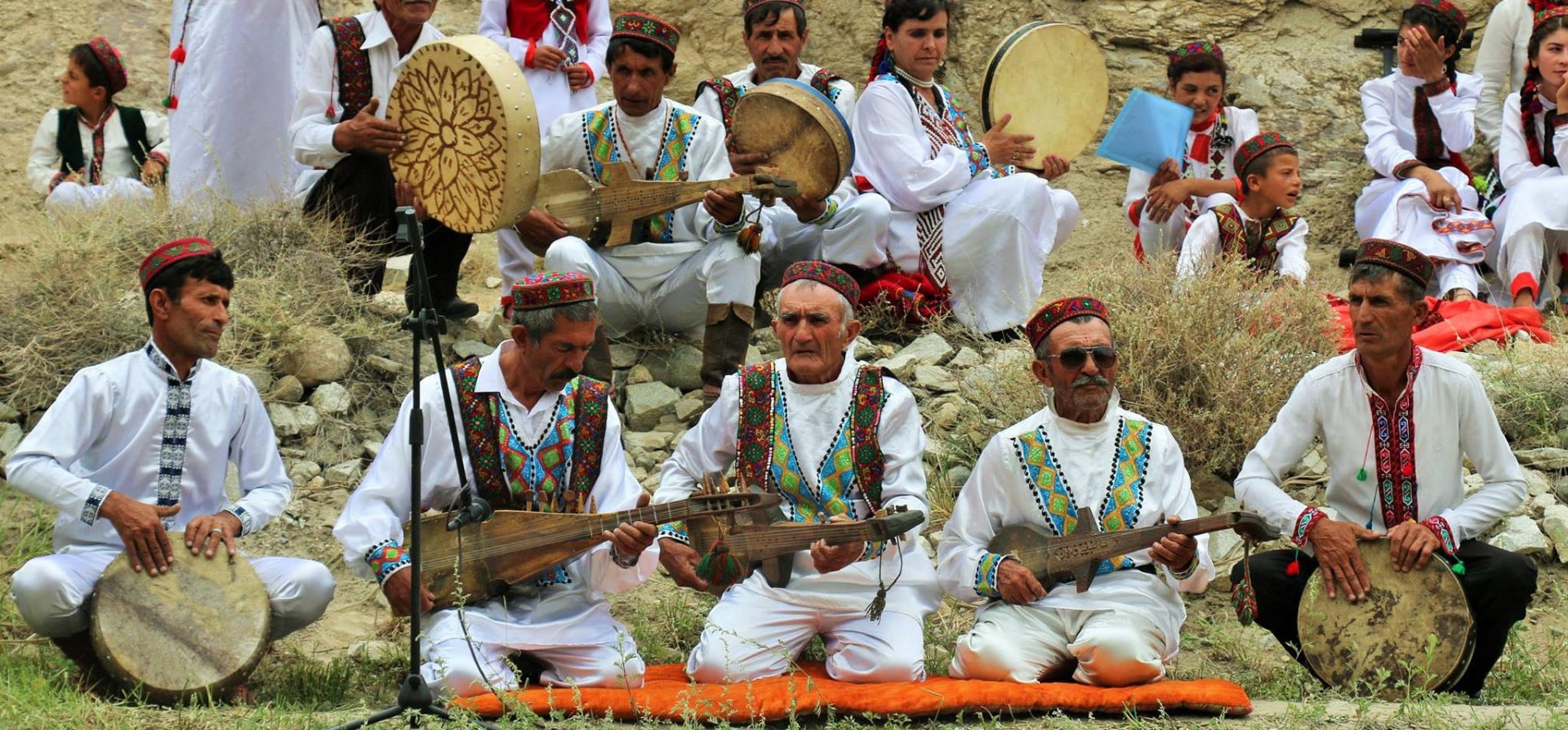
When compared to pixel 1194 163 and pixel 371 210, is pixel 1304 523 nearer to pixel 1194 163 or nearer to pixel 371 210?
pixel 1194 163

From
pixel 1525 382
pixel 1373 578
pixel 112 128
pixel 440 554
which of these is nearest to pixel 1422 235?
pixel 1525 382

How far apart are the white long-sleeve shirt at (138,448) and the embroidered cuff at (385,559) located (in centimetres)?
38

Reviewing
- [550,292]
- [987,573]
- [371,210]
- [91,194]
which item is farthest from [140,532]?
[91,194]

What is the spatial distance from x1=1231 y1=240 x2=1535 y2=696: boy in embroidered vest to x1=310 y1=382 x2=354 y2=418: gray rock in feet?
11.0

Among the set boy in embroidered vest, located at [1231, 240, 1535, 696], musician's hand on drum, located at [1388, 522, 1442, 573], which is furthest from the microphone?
musician's hand on drum, located at [1388, 522, 1442, 573]

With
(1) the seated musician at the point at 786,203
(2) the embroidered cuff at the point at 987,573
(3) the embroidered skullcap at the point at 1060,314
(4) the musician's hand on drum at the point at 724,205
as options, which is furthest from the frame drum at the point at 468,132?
(2) the embroidered cuff at the point at 987,573

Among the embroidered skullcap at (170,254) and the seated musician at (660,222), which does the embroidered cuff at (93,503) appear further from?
the seated musician at (660,222)

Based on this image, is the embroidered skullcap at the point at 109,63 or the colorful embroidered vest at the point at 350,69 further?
the embroidered skullcap at the point at 109,63

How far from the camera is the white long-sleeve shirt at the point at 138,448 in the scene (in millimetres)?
4895

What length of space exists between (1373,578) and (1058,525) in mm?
846

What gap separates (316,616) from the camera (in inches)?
202

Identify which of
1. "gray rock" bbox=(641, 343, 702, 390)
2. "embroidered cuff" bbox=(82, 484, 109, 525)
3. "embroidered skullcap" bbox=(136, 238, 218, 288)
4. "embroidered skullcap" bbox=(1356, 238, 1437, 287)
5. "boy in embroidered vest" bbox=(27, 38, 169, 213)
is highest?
"embroidered skullcap" bbox=(1356, 238, 1437, 287)

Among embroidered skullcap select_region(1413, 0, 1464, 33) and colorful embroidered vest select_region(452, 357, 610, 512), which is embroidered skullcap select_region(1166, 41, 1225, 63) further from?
colorful embroidered vest select_region(452, 357, 610, 512)

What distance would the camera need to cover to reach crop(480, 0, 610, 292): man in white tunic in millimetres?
7605
